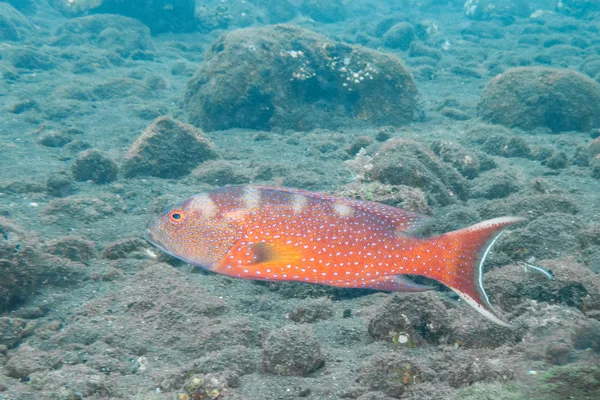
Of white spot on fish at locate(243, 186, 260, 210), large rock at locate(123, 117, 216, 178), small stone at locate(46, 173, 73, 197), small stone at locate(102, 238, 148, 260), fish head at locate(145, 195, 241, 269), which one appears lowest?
small stone at locate(46, 173, 73, 197)

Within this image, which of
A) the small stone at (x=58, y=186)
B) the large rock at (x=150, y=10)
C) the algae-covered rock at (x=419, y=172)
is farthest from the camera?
the large rock at (x=150, y=10)

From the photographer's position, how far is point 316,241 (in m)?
3.21

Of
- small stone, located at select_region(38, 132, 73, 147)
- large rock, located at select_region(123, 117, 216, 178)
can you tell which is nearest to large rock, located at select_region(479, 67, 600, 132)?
large rock, located at select_region(123, 117, 216, 178)

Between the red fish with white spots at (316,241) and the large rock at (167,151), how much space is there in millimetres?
6208

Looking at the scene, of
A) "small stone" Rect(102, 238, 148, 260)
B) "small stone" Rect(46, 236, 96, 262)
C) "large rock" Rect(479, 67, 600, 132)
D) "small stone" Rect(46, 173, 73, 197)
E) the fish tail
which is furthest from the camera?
"large rock" Rect(479, 67, 600, 132)

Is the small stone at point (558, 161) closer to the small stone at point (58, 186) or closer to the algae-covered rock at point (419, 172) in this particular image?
the algae-covered rock at point (419, 172)

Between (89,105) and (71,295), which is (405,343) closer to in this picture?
(71,295)

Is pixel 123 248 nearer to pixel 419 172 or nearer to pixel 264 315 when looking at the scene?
pixel 264 315

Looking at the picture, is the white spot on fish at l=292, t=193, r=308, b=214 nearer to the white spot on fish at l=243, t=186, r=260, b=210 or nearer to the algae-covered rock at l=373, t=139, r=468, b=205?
the white spot on fish at l=243, t=186, r=260, b=210

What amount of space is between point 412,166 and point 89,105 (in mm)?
12213

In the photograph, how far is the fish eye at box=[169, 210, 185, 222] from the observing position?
346cm

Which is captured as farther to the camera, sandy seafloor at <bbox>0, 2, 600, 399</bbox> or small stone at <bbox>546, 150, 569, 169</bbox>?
small stone at <bbox>546, 150, 569, 169</bbox>

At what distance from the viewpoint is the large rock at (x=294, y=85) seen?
1302 cm

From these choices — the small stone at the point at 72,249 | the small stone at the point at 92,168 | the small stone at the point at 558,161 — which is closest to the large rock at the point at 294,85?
the small stone at the point at 92,168
